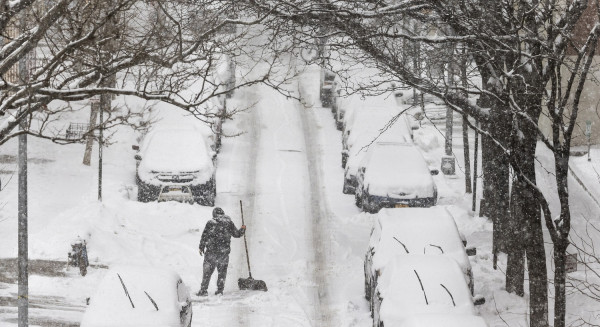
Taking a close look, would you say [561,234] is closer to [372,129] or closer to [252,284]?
[252,284]

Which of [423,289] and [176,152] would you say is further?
[176,152]

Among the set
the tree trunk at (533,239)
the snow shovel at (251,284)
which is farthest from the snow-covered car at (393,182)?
the tree trunk at (533,239)

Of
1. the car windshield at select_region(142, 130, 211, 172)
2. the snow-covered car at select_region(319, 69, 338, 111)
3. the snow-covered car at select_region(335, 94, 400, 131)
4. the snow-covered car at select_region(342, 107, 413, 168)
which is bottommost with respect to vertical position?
the car windshield at select_region(142, 130, 211, 172)

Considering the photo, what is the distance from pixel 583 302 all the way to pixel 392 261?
3829 mm

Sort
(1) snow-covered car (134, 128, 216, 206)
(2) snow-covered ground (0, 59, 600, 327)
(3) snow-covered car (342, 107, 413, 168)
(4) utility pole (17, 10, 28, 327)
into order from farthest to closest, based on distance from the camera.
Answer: (3) snow-covered car (342, 107, 413, 168) → (1) snow-covered car (134, 128, 216, 206) → (2) snow-covered ground (0, 59, 600, 327) → (4) utility pole (17, 10, 28, 327)

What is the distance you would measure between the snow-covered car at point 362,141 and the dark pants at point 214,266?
275 inches

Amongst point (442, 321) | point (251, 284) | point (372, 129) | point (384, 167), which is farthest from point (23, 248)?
point (372, 129)

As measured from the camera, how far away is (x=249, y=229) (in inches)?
849

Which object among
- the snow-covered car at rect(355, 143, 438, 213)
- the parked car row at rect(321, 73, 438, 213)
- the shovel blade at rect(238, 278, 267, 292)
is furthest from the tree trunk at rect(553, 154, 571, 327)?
the snow-covered car at rect(355, 143, 438, 213)

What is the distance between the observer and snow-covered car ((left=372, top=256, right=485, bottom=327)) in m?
12.9

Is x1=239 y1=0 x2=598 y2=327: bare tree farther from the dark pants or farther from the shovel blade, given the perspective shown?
the dark pants

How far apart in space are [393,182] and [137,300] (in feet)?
36.2

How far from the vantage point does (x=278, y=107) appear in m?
33.2

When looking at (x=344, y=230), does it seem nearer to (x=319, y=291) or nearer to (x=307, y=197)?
(x=307, y=197)
